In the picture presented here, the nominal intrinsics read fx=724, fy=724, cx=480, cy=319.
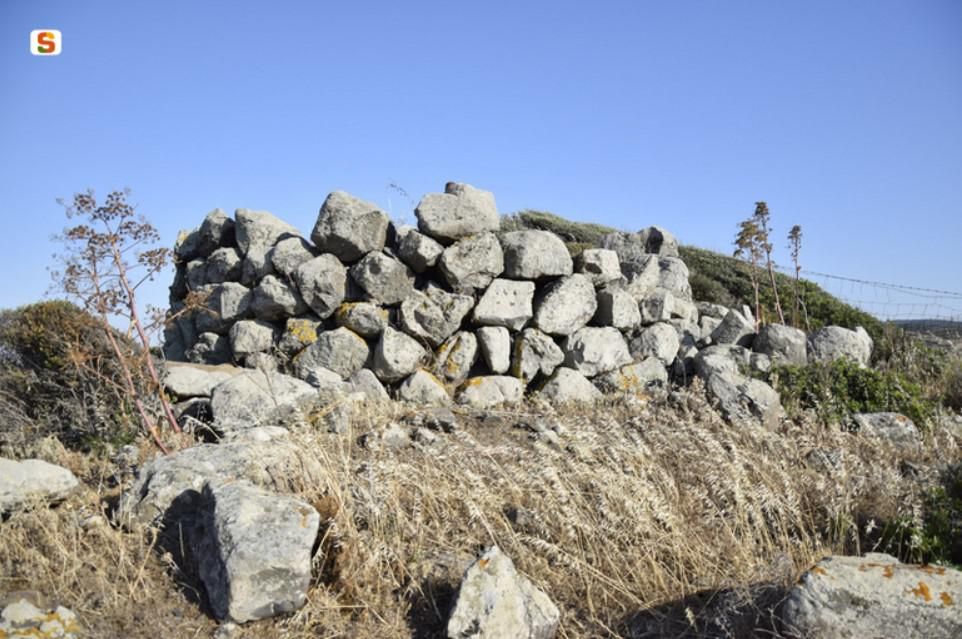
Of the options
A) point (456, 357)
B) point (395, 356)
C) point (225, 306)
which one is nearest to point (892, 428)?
point (456, 357)

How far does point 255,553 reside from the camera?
454cm

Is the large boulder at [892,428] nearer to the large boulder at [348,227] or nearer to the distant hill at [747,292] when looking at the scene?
the distant hill at [747,292]

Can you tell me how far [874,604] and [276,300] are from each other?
7.81 metres

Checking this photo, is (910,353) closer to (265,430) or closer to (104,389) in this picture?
(265,430)

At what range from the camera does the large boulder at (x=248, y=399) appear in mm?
7414

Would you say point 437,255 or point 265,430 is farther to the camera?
point 437,255

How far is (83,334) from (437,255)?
429cm

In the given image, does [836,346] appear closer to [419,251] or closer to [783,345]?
[783,345]

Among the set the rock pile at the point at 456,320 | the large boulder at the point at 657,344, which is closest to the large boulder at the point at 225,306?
the rock pile at the point at 456,320

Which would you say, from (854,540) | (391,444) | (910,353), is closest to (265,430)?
(391,444)

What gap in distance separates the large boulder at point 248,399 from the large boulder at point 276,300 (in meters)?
1.92

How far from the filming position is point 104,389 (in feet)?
25.2

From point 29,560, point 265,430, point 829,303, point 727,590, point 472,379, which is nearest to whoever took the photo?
point 727,590

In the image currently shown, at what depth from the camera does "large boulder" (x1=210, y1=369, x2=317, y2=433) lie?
7.41m
